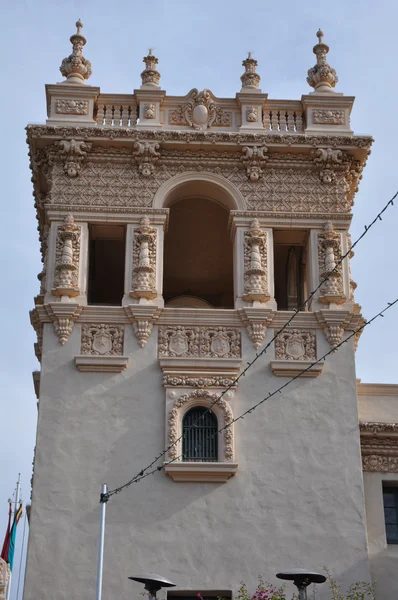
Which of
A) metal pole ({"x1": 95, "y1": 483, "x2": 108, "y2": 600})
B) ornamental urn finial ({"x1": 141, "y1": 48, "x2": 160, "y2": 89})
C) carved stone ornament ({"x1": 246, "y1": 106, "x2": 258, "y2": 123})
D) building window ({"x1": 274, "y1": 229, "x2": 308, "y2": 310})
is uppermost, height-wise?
ornamental urn finial ({"x1": 141, "y1": 48, "x2": 160, "y2": 89})

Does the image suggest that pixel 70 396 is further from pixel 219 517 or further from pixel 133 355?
pixel 219 517

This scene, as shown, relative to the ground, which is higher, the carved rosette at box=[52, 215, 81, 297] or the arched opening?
the arched opening

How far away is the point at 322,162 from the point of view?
2770 cm

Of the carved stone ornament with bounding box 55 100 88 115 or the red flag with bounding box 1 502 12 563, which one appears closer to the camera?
the carved stone ornament with bounding box 55 100 88 115

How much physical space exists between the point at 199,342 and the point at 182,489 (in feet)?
10.9

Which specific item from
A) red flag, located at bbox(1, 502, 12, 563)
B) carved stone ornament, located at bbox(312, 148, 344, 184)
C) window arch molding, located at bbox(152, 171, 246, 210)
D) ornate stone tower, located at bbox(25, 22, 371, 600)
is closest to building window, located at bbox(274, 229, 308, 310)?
ornate stone tower, located at bbox(25, 22, 371, 600)

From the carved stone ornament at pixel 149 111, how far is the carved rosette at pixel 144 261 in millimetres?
2710

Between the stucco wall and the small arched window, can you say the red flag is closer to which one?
the stucco wall

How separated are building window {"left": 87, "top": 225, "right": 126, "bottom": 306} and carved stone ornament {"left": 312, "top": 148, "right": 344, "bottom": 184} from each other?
16.0 ft

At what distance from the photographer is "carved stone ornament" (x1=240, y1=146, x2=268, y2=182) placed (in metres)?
27.5

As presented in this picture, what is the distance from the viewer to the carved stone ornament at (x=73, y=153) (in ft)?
89.7

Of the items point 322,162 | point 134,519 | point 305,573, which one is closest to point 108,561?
point 134,519

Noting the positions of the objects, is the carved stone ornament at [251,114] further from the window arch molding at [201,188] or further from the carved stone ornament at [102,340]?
the carved stone ornament at [102,340]

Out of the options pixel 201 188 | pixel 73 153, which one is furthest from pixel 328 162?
pixel 73 153
